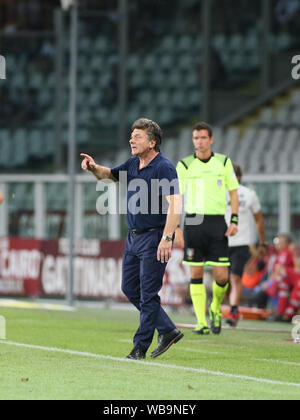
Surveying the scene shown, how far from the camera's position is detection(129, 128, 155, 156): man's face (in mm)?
9773

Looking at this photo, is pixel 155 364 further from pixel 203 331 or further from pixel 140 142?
pixel 203 331

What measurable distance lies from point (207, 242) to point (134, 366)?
3.82m

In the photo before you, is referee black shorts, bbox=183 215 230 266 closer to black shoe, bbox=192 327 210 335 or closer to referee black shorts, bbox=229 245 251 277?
black shoe, bbox=192 327 210 335

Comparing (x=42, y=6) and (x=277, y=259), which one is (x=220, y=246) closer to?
(x=277, y=259)

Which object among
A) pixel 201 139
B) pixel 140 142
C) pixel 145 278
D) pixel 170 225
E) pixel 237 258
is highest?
pixel 201 139

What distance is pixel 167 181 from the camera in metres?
9.67

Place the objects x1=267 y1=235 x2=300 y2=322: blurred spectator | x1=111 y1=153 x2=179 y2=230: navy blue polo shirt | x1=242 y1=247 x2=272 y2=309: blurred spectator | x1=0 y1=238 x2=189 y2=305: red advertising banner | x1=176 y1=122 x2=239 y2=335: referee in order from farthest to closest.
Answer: x1=0 y1=238 x2=189 y2=305: red advertising banner
x1=242 y1=247 x2=272 y2=309: blurred spectator
x1=267 y1=235 x2=300 y2=322: blurred spectator
x1=176 y1=122 x2=239 y2=335: referee
x1=111 y1=153 x2=179 y2=230: navy blue polo shirt

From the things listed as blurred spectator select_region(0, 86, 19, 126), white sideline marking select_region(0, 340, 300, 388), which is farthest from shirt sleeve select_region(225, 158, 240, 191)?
blurred spectator select_region(0, 86, 19, 126)

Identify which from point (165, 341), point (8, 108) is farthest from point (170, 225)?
point (8, 108)

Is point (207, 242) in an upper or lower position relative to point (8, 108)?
lower

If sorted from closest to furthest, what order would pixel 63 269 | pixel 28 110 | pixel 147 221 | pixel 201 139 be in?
1. pixel 147 221
2. pixel 201 139
3. pixel 63 269
4. pixel 28 110

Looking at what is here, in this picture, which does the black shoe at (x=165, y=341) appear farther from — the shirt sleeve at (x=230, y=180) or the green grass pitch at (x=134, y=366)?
the shirt sleeve at (x=230, y=180)
